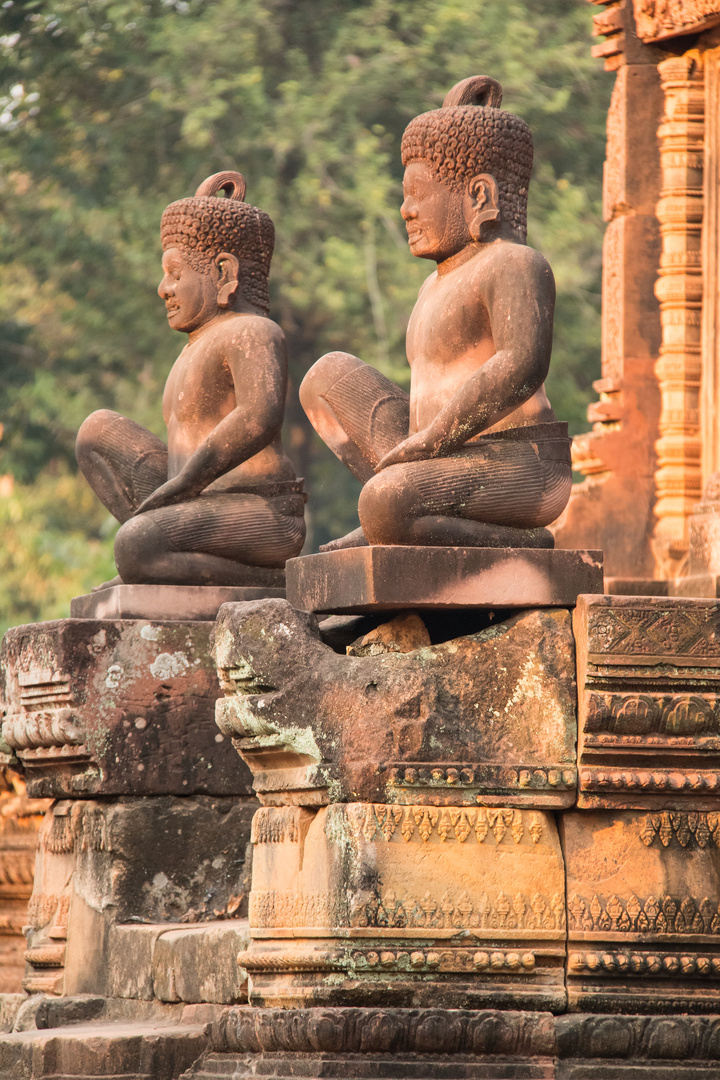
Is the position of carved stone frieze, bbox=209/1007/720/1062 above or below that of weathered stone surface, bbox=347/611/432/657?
below

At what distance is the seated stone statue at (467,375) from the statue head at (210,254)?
101 cm

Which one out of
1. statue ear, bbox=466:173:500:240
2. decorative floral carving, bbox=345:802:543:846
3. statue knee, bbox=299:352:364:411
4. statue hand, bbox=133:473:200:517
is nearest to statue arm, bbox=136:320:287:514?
statue hand, bbox=133:473:200:517

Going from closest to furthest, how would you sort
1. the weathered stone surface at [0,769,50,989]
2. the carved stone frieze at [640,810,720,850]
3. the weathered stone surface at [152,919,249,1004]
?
the carved stone frieze at [640,810,720,850], the weathered stone surface at [152,919,249,1004], the weathered stone surface at [0,769,50,989]

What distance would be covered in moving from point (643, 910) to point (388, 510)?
3.59ft

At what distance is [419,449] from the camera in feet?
14.6

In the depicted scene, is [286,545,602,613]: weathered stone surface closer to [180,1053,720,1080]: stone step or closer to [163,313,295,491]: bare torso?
[180,1053,720,1080]: stone step

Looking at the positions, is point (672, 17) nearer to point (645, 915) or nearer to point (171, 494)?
point (171, 494)

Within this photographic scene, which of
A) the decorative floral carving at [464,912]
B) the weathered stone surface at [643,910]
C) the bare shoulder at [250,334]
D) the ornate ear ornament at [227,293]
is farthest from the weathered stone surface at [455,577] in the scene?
the ornate ear ornament at [227,293]

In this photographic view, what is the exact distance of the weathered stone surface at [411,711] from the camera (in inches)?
164

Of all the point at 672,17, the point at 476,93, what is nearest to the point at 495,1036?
the point at 476,93

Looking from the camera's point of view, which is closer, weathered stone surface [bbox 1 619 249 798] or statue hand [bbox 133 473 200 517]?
weathered stone surface [bbox 1 619 249 798]

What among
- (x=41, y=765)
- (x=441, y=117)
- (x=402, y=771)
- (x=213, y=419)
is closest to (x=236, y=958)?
(x=402, y=771)

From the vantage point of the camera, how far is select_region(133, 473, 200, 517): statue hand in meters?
5.58

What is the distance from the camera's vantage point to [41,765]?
568 cm
